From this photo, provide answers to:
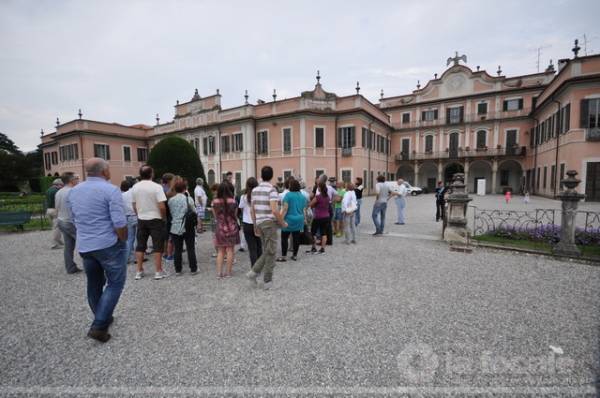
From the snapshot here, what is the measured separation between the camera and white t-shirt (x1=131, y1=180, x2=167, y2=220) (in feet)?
15.4

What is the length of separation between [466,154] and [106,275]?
3616cm

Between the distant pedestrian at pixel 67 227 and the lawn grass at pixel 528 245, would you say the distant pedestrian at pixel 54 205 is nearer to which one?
the distant pedestrian at pixel 67 227

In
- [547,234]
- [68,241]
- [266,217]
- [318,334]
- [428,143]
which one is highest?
[428,143]

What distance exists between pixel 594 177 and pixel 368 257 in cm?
2161

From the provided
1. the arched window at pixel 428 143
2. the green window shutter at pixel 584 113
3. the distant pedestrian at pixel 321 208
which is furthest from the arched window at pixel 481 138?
the distant pedestrian at pixel 321 208

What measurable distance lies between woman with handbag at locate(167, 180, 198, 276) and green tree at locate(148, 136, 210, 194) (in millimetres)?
7063

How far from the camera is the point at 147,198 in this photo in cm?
471

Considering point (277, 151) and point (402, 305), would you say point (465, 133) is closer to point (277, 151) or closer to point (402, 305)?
point (277, 151)

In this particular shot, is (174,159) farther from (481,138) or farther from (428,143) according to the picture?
(481,138)

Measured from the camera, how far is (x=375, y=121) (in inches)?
1117

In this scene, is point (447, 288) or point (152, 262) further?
point (152, 262)

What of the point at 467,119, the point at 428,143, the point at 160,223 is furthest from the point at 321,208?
the point at 467,119

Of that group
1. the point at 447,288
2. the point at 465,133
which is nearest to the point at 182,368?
the point at 447,288

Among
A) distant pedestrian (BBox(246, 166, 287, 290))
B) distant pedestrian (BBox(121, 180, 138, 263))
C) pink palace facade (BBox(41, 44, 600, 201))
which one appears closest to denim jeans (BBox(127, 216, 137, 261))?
distant pedestrian (BBox(121, 180, 138, 263))
